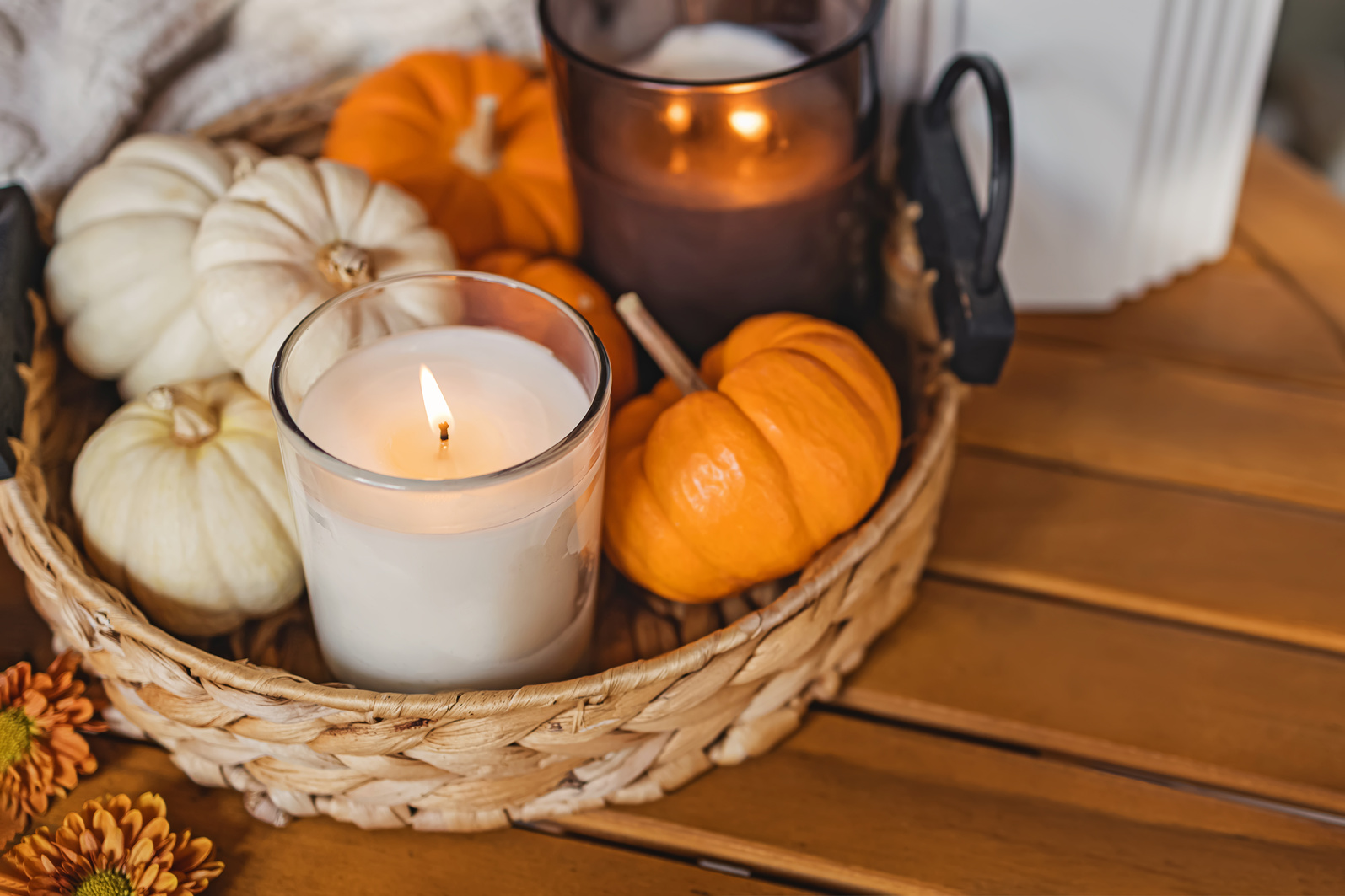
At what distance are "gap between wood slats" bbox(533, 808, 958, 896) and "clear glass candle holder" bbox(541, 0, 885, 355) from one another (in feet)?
1.02

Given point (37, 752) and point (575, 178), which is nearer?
point (37, 752)

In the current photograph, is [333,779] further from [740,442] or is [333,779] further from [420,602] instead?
[740,442]

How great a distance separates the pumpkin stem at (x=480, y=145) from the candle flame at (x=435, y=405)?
0.32m

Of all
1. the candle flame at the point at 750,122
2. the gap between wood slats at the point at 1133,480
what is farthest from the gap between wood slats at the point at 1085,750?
the candle flame at the point at 750,122

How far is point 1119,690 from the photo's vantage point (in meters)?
0.64

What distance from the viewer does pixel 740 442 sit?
21.9 inches

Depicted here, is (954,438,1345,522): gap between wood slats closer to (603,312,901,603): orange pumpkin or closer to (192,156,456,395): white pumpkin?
(603,312,901,603): orange pumpkin

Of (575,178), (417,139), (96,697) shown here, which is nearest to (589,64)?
(575,178)

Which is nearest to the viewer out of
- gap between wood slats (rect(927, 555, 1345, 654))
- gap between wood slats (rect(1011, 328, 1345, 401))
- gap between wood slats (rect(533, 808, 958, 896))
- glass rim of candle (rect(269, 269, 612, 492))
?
glass rim of candle (rect(269, 269, 612, 492))

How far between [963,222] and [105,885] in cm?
59

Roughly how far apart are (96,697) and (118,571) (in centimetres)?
8

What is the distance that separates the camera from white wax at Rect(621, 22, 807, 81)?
0.73 metres

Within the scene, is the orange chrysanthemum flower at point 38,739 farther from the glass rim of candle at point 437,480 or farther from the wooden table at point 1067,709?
the glass rim of candle at point 437,480

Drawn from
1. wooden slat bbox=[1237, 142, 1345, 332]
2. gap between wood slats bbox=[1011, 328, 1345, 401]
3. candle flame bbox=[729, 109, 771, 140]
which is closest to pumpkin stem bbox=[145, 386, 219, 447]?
candle flame bbox=[729, 109, 771, 140]
